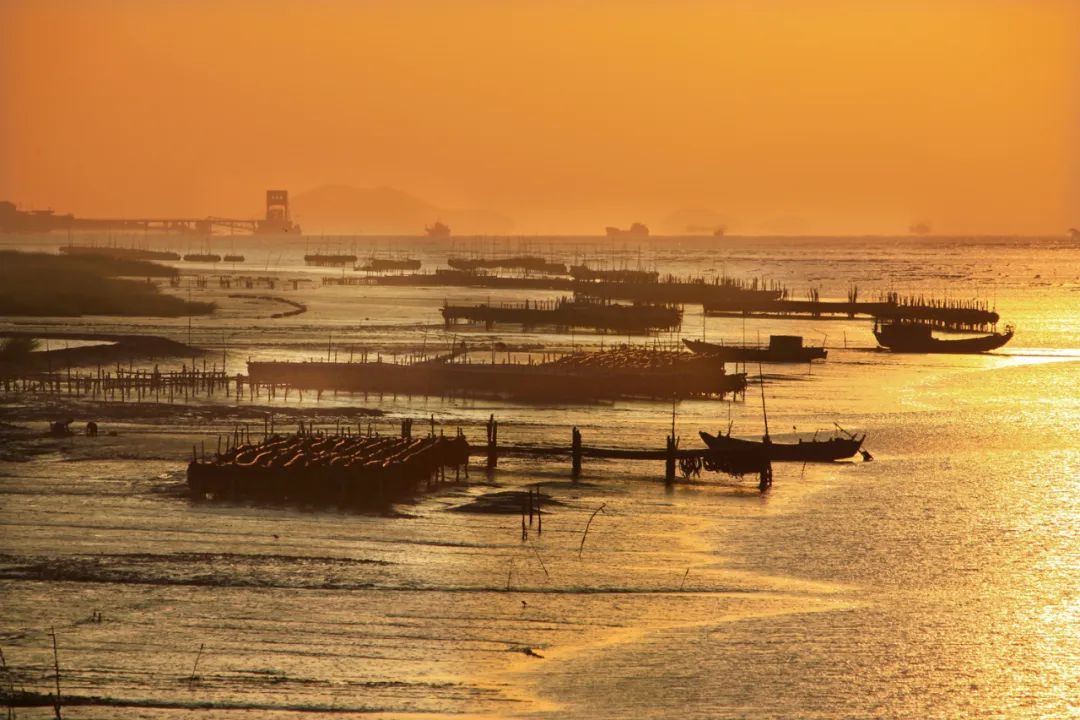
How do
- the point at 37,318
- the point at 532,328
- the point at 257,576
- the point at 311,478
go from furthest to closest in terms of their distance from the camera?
the point at 532,328, the point at 37,318, the point at 311,478, the point at 257,576

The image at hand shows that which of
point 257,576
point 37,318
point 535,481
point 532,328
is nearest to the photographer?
point 257,576

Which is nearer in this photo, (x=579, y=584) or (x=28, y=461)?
(x=579, y=584)

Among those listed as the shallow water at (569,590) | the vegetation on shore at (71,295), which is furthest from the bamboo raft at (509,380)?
the vegetation on shore at (71,295)

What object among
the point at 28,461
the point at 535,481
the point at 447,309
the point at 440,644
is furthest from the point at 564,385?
the point at 447,309

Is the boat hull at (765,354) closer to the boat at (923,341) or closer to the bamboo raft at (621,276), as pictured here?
the boat at (923,341)

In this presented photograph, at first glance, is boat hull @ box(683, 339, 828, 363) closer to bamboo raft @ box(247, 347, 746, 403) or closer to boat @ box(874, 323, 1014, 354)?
boat @ box(874, 323, 1014, 354)

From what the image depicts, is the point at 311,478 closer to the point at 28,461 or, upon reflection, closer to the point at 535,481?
the point at 535,481
